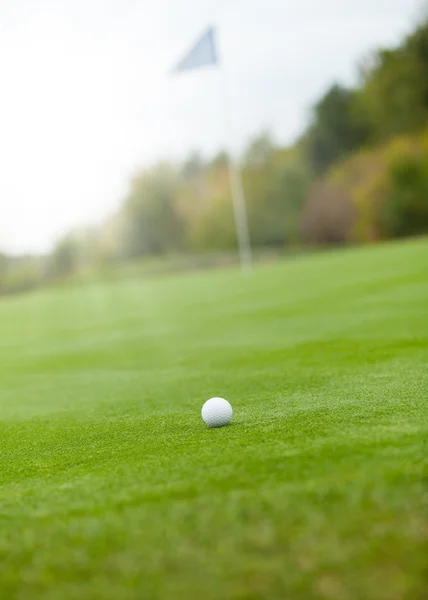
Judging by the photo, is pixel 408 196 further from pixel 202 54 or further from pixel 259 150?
pixel 202 54

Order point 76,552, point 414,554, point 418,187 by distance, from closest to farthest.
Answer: point 414,554, point 76,552, point 418,187

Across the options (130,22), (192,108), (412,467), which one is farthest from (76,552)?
(192,108)

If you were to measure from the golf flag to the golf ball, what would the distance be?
2021 centimetres

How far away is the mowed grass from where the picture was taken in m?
2.91

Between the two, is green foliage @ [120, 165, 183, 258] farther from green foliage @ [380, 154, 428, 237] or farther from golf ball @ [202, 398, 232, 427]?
golf ball @ [202, 398, 232, 427]

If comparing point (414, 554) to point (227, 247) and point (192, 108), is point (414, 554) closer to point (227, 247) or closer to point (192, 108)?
point (227, 247)

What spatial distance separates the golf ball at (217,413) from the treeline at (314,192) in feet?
130

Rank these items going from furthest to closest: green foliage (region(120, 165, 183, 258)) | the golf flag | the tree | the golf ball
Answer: green foliage (region(120, 165, 183, 258)), the tree, the golf flag, the golf ball

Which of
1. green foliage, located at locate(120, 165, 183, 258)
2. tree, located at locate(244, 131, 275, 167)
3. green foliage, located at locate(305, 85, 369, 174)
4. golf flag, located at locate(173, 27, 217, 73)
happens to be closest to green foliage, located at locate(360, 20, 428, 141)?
green foliage, located at locate(305, 85, 369, 174)

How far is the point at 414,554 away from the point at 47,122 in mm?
54191

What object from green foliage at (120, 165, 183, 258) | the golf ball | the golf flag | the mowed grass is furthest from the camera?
green foliage at (120, 165, 183, 258)

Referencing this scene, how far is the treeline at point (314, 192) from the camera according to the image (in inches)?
1833

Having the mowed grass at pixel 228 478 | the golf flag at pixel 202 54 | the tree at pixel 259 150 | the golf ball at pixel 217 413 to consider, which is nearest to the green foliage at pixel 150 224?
the tree at pixel 259 150

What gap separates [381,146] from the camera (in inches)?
2067
